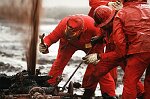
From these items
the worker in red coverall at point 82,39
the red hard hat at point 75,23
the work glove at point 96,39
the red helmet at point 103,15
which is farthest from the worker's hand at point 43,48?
the red helmet at point 103,15

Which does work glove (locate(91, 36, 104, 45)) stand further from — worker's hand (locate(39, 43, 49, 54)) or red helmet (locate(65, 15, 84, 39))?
worker's hand (locate(39, 43, 49, 54))

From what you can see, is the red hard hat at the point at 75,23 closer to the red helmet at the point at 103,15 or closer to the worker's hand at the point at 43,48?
the red helmet at the point at 103,15

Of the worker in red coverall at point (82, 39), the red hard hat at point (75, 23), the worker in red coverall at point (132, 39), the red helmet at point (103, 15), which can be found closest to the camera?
the worker in red coverall at point (132, 39)

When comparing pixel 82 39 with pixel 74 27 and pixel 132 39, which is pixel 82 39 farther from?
pixel 132 39

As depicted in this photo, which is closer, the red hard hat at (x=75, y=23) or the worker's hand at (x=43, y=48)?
the red hard hat at (x=75, y=23)

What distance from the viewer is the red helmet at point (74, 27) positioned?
6.15m

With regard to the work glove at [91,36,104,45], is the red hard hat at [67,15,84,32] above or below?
above

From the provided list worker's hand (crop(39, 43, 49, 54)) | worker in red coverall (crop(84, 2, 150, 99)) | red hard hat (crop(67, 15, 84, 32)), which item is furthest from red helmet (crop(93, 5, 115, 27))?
worker's hand (crop(39, 43, 49, 54))

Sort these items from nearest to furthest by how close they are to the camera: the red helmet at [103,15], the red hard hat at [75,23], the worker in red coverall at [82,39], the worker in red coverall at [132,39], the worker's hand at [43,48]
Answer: the worker in red coverall at [132,39], the red helmet at [103,15], the red hard hat at [75,23], the worker in red coverall at [82,39], the worker's hand at [43,48]

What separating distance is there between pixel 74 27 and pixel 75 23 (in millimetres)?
80

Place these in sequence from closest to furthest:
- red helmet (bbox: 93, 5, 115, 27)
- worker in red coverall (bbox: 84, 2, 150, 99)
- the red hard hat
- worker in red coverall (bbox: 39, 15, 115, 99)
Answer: worker in red coverall (bbox: 84, 2, 150, 99) → red helmet (bbox: 93, 5, 115, 27) → the red hard hat → worker in red coverall (bbox: 39, 15, 115, 99)

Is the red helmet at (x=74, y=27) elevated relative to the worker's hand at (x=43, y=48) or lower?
elevated

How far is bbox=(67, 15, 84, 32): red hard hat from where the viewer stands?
6.15 metres

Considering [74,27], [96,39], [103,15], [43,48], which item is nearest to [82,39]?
[96,39]
